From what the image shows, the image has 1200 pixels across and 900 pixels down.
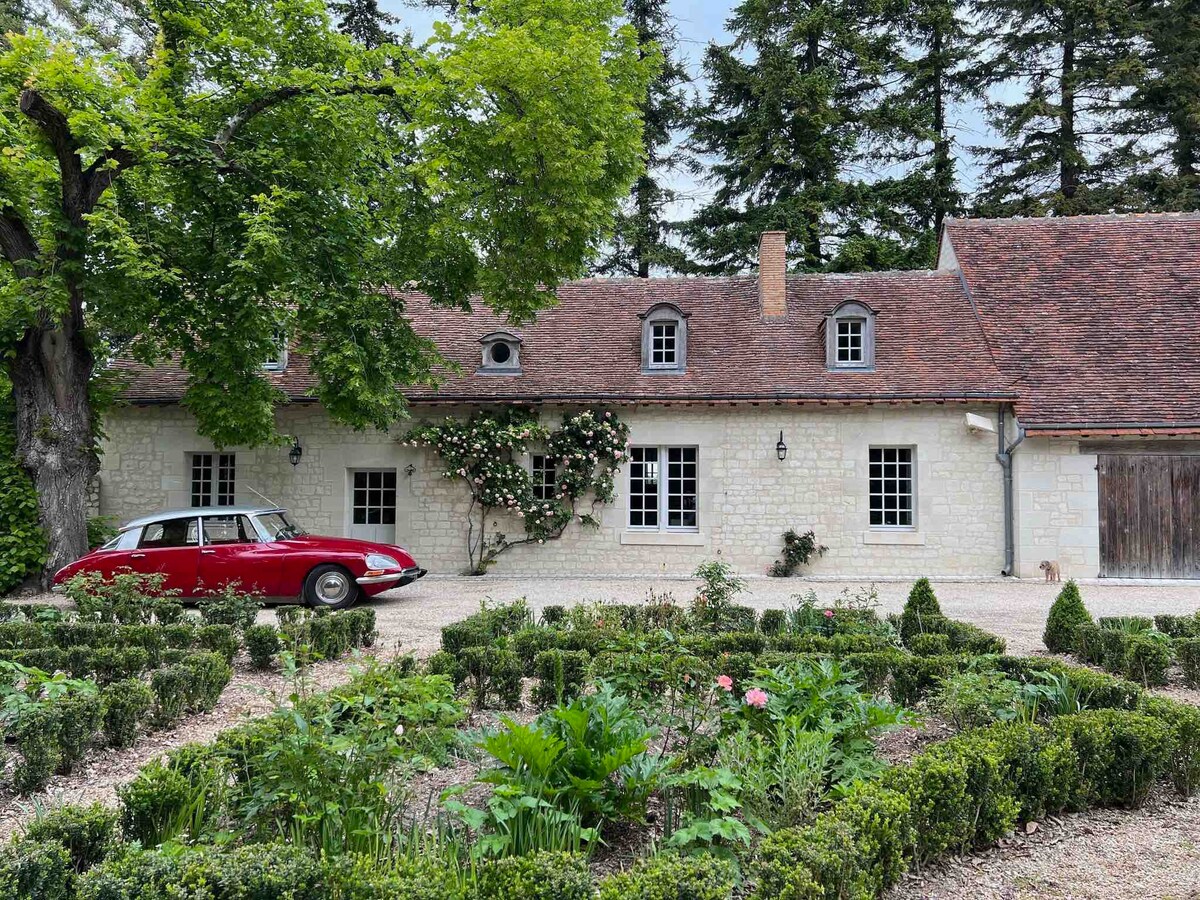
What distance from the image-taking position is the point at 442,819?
3498 millimetres

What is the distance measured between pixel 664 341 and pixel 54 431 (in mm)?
Result: 10170

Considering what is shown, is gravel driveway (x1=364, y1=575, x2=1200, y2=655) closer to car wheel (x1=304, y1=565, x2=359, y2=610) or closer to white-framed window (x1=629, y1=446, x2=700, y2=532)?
car wheel (x1=304, y1=565, x2=359, y2=610)

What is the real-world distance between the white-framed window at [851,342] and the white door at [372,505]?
885cm

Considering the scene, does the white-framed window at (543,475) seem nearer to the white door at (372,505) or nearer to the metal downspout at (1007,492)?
the white door at (372,505)

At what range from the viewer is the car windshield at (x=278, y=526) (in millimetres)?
10617

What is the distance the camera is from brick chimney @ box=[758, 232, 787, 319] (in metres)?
15.9

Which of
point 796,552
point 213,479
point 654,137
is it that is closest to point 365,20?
point 654,137

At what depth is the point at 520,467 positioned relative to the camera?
560 inches

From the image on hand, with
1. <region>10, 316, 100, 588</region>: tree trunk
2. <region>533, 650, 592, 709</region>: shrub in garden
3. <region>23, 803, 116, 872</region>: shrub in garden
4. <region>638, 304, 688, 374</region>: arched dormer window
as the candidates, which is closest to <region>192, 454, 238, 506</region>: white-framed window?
<region>10, 316, 100, 588</region>: tree trunk

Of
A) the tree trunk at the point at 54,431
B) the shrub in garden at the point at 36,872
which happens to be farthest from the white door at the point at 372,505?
the shrub in garden at the point at 36,872

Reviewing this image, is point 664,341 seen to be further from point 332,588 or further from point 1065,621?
point 1065,621

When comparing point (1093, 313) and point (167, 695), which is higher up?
point (1093, 313)

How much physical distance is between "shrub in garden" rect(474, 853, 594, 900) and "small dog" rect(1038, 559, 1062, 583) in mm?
13048

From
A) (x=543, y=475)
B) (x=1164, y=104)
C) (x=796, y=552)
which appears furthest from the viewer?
(x=1164, y=104)
